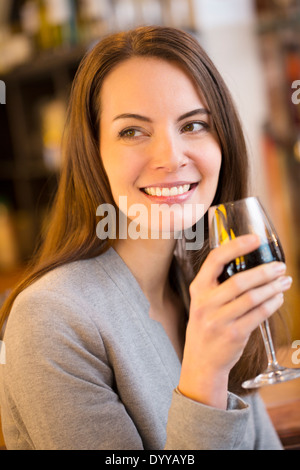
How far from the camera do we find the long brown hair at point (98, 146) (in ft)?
3.33

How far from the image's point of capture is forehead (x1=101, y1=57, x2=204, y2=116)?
3.13 ft

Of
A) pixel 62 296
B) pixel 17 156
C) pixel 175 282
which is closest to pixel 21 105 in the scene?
pixel 17 156

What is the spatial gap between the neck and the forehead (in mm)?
261

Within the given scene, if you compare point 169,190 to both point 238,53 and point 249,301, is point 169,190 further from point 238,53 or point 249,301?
point 238,53

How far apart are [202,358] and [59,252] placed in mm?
437

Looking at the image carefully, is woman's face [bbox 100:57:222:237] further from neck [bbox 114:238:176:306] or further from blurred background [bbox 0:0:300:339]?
blurred background [bbox 0:0:300:339]

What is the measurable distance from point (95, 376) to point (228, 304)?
306mm

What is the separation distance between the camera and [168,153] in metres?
0.95

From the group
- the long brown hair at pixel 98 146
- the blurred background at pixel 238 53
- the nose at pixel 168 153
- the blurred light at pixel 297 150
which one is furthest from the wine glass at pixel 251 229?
the blurred light at pixel 297 150

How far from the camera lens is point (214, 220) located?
753 millimetres

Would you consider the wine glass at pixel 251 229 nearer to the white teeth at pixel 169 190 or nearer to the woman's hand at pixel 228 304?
the woman's hand at pixel 228 304

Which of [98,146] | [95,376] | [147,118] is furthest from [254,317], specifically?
[98,146]
